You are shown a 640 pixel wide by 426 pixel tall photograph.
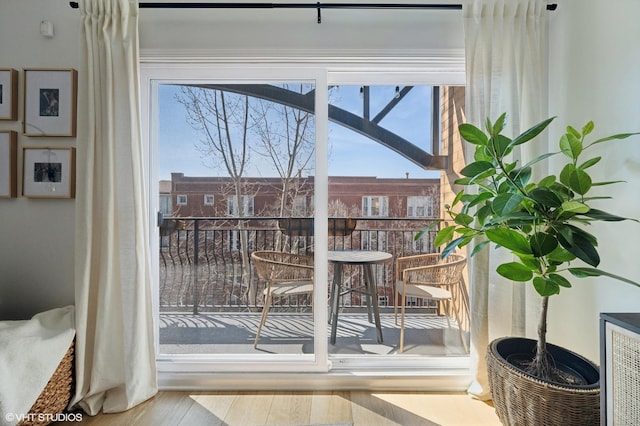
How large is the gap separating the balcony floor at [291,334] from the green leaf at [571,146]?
132cm

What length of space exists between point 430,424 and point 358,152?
1.64 meters

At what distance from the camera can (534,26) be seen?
1.93 meters

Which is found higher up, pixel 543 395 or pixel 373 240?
pixel 373 240

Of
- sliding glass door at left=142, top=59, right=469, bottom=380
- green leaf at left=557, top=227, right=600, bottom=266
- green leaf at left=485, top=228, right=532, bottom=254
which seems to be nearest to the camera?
green leaf at left=557, top=227, right=600, bottom=266

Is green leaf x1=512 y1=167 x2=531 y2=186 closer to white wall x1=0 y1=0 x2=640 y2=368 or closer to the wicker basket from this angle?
white wall x1=0 y1=0 x2=640 y2=368

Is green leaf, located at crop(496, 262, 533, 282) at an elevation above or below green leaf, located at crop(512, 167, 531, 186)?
below

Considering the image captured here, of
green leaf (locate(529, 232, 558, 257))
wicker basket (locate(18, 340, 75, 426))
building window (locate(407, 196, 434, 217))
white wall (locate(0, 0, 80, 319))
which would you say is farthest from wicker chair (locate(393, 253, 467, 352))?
white wall (locate(0, 0, 80, 319))

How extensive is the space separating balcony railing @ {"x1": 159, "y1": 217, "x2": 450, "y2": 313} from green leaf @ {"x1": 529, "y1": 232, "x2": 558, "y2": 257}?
36.0 inches

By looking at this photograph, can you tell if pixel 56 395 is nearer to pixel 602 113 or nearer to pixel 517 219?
pixel 517 219

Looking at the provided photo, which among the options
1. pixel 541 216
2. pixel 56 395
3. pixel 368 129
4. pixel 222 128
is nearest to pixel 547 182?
pixel 541 216

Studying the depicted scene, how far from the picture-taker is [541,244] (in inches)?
52.0

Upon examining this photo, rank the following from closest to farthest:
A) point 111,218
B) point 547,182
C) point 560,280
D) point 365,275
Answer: point 560,280
point 547,182
point 111,218
point 365,275

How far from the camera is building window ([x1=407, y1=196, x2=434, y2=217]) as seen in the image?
7.30 feet

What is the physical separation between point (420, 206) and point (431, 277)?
487mm
